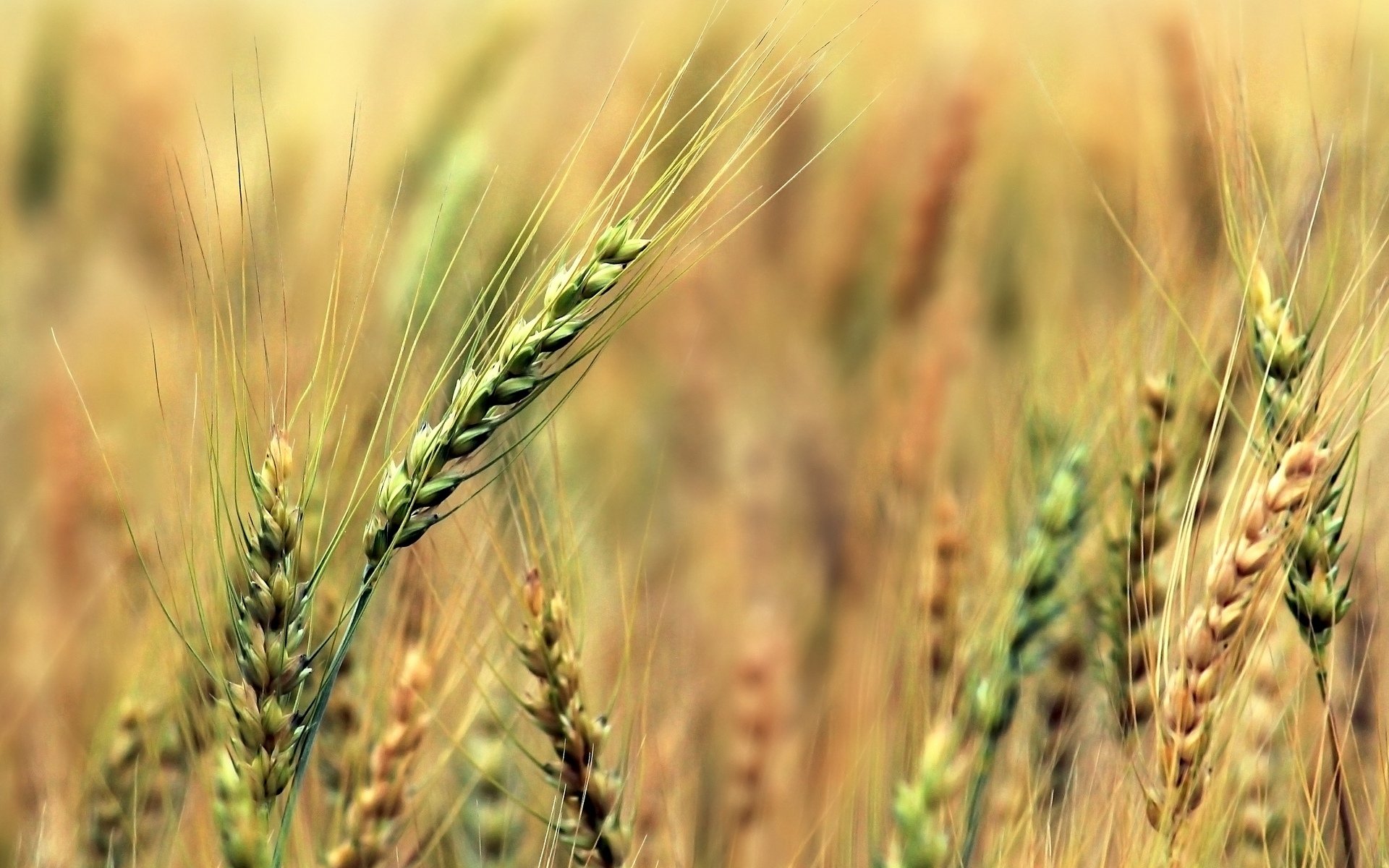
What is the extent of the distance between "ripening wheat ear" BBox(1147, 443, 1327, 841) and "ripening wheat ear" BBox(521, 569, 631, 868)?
370mm

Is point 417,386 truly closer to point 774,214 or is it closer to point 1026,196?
point 774,214

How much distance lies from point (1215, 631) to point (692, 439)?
773 millimetres

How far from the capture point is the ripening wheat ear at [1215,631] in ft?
2.47

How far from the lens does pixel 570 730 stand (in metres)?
0.80

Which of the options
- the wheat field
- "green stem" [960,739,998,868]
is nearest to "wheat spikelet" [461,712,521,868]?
the wheat field

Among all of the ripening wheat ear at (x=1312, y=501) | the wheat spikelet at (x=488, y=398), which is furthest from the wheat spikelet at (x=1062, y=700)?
the wheat spikelet at (x=488, y=398)

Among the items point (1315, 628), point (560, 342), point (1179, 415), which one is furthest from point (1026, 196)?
point (560, 342)

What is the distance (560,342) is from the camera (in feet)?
2.13

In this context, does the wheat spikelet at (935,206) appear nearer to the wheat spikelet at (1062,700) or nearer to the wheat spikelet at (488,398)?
the wheat spikelet at (1062,700)

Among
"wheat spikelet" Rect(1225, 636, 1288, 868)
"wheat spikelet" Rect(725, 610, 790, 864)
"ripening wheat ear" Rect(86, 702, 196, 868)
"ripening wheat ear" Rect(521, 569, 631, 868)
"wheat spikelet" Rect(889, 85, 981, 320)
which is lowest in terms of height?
"wheat spikelet" Rect(1225, 636, 1288, 868)

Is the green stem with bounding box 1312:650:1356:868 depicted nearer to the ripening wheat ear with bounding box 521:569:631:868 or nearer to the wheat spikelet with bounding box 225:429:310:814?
the ripening wheat ear with bounding box 521:569:631:868

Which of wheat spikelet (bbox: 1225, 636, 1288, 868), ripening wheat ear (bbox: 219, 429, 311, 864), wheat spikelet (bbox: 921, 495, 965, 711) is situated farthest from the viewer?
wheat spikelet (bbox: 921, 495, 965, 711)

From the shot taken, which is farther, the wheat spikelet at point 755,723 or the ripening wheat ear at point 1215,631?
the wheat spikelet at point 755,723

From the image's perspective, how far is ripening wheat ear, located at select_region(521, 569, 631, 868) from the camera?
800 mm
